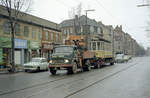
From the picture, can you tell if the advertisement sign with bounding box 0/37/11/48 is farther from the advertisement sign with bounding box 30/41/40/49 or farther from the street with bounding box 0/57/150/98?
the street with bounding box 0/57/150/98

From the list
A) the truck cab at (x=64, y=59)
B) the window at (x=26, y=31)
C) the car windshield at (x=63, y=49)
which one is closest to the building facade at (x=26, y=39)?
the window at (x=26, y=31)

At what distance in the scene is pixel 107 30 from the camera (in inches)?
3167

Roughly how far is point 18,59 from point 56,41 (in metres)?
11.9

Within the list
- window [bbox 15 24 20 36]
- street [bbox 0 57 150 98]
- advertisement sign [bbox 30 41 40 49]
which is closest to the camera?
street [bbox 0 57 150 98]

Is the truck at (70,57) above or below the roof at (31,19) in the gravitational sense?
below

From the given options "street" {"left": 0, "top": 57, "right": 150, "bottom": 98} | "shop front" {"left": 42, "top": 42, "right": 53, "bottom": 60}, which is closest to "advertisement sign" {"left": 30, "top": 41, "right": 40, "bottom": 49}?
"shop front" {"left": 42, "top": 42, "right": 53, "bottom": 60}

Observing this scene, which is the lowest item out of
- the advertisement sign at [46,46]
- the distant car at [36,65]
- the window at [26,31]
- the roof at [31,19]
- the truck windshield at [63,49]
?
the distant car at [36,65]

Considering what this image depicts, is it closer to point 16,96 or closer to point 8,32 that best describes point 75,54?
point 16,96

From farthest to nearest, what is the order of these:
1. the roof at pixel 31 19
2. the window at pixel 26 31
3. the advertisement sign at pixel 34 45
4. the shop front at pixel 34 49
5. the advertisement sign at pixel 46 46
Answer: the advertisement sign at pixel 46 46
the shop front at pixel 34 49
the advertisement sign at pixel 34 45
the window at pixel 26 31
the roof at pixel 31 19

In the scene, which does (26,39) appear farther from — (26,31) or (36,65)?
(36,65)

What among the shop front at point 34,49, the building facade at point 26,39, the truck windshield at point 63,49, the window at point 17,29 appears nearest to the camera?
the truck windshield at point 63,49

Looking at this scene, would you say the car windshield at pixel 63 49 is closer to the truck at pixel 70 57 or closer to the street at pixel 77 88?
the truck at pixel 70 57

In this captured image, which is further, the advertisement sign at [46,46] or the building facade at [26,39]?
the advertisement sign at [46,46]

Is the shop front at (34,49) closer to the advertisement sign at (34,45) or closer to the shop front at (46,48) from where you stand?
the advertisement sign at (34,45)
